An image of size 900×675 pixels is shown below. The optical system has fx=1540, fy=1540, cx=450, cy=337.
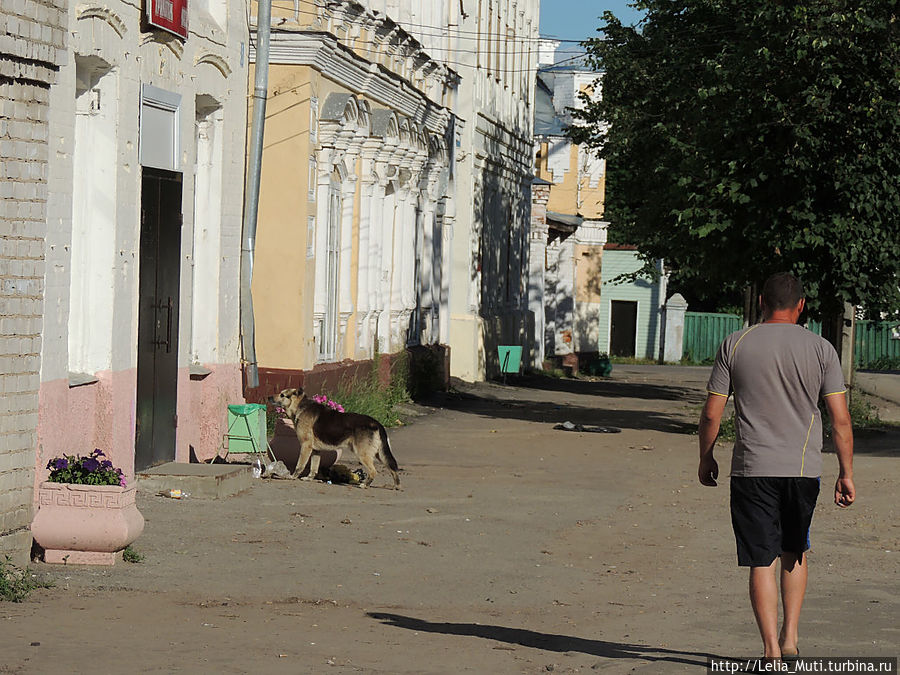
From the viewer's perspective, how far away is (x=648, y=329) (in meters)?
56.7

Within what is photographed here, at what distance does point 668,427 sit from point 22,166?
1591 centimetres

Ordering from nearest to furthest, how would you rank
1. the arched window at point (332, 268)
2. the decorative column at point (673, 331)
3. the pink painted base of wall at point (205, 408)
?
the pink painted base of wall at point (205, 408)
the arched window at point (332, 268)
the decorative column at point (673, 331)

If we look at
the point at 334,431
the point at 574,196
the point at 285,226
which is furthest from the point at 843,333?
the point at 574,196

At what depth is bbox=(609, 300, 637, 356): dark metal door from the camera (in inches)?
2247

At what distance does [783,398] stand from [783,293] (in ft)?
1.72

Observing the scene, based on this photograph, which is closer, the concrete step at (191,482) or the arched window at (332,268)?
the concrete step at (191,482)

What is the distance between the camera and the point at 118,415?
41.9ft

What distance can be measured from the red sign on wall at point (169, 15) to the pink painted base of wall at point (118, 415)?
119 inches

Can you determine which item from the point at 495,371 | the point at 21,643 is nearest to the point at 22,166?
the point at 21,643

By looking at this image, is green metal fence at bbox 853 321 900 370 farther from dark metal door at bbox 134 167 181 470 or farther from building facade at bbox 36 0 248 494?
dark metal door at bbox 134 167 181 470

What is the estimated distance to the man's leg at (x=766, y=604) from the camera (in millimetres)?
7125

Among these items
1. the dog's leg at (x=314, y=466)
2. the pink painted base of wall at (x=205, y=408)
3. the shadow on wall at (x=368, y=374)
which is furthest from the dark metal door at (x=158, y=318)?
the shadow on wall at (x=368, y=374)

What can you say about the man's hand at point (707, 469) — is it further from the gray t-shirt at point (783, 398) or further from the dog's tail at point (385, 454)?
the dog's tail at point (385, 454)

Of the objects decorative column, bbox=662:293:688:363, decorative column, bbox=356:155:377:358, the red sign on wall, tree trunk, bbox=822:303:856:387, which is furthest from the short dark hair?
decorative column, bbox=662:293:688:363
